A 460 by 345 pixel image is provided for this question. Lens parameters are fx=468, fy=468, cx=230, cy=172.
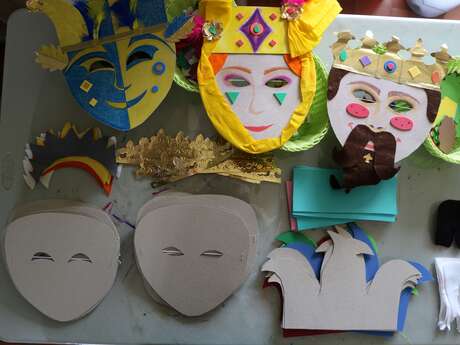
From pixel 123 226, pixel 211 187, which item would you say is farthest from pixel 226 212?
pixel 123 226

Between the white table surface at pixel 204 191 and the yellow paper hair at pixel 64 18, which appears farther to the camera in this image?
the white table surface at pixel 204 191

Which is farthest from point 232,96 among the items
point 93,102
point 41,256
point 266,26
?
point 41,256

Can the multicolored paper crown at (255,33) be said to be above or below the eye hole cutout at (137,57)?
above

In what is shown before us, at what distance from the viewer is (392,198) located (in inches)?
32.7

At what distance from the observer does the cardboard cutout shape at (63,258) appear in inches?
33.0

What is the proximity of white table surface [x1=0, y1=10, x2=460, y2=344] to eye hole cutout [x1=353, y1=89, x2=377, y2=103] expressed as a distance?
0.10m

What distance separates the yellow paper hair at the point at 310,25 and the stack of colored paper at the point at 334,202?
8.6 inches

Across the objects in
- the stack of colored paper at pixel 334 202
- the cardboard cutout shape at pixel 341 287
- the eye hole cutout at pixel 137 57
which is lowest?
the cardboard cutout shape at pixel 341 287

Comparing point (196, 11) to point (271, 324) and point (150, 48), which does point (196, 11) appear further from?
point (271, 324)

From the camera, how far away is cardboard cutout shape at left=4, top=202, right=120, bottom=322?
33.0 inches

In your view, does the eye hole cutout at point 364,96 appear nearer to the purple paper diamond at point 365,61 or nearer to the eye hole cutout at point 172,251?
the purple paper diamond at point 365,61

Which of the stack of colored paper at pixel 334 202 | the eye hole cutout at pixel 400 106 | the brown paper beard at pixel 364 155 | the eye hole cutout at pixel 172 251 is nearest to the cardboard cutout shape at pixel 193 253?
the eye hole cutout at pixel 172 251

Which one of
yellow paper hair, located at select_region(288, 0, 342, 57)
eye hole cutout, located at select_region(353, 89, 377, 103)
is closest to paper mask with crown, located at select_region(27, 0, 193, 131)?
yellow paper hair, located at select_region(288, 0, 342, 57)

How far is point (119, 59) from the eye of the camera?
2.60 ft
